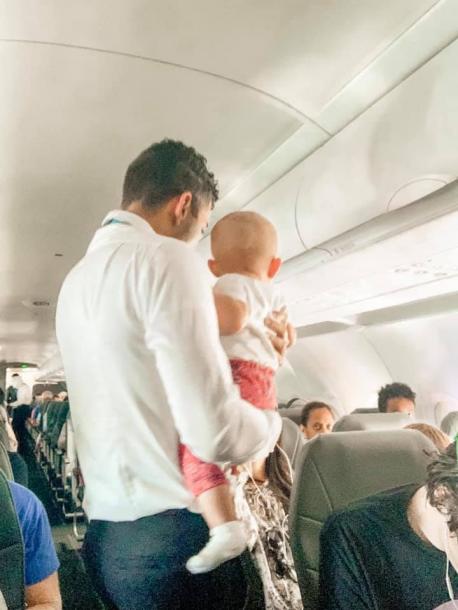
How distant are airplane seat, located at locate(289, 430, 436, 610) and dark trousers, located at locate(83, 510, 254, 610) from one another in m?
0.91

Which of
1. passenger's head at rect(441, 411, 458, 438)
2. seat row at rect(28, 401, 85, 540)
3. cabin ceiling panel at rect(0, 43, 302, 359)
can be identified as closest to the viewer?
cabin ceiling panel at rect(0, 43, 302, 359)

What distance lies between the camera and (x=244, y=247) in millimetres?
1448

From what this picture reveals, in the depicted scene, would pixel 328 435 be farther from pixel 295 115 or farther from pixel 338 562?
pixel 295 115

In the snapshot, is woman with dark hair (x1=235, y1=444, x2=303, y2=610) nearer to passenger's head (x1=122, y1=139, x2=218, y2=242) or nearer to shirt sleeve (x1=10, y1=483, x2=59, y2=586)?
passenger's head (x1=122, y1=139, x2=218, y2=242)

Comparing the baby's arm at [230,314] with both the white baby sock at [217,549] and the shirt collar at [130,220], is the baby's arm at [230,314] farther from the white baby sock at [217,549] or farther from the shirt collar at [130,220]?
the white baby sock at [217,549]

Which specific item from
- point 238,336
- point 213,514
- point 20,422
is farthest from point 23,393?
point 213,514

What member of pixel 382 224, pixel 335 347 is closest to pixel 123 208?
pixel 382 224

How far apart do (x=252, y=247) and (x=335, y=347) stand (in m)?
5.35

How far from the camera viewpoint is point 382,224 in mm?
2553

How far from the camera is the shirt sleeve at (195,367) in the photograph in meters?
1.06

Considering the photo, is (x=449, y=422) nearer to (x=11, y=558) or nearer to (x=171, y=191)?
(x=11, y=558)

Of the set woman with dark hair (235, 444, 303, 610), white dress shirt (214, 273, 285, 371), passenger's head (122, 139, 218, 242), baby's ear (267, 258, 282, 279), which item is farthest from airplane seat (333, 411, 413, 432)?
passenger's head (122, 139, 218, 242)

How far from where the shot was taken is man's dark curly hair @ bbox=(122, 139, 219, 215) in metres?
1.35

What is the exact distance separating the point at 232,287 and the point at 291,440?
2276 mm
